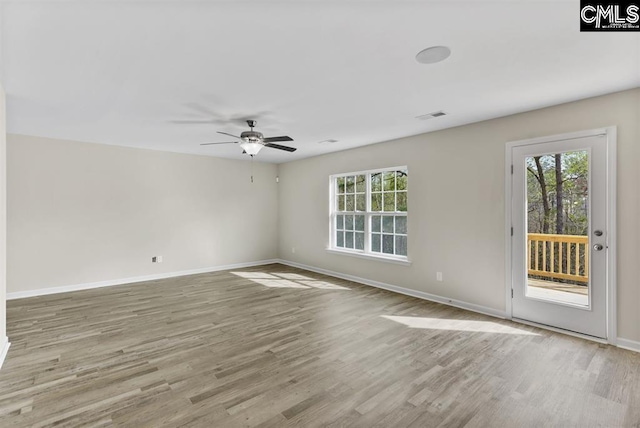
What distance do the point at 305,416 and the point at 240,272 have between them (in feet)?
15.3

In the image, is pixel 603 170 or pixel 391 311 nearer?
Answer: pixel 603 170

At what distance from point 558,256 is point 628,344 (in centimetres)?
93

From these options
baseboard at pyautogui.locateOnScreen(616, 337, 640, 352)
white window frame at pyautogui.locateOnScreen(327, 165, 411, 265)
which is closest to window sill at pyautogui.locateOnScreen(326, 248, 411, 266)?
white window frame at pyautogui.locateOnScreen(327, 165, 411, 265)

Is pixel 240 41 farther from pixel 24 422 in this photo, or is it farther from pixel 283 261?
pixel 283 261

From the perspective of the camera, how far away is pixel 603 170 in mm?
3000

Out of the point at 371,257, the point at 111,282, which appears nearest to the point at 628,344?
the point at 371,257

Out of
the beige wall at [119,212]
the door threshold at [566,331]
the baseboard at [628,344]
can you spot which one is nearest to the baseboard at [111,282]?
the beige wall at [119,212]

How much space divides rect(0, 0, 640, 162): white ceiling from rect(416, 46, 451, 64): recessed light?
58 mm

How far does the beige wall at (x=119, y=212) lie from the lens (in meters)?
4.64

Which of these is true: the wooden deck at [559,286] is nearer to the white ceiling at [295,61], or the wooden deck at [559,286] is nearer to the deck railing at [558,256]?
the deck railing at [558,256]

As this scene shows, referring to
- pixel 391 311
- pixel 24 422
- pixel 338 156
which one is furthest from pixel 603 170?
pixel 24 422

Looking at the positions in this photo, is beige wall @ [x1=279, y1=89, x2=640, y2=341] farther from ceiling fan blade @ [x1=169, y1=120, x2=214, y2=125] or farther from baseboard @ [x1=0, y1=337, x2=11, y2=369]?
baseboard @ [x1=0, y1=337, x2=11, y2=369]

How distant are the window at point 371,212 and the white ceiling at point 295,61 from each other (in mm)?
1488

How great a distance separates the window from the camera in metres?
5.04
